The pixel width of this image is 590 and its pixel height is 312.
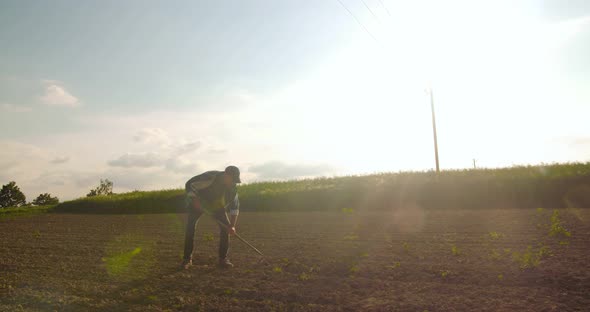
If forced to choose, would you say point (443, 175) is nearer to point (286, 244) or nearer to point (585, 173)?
point (585, 173)

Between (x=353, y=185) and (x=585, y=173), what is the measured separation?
1121 centimetres

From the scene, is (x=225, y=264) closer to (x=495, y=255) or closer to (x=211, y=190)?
(x=211, y=190)

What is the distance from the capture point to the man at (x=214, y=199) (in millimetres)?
7977

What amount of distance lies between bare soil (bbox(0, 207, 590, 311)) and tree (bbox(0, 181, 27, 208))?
70351 mm

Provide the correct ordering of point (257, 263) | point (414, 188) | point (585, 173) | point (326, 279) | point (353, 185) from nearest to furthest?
point (326, 279)
point (257, 263)
point (585, 173)
point (414, 188)
point (353, 185)

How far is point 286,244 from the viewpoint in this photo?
36.1ft

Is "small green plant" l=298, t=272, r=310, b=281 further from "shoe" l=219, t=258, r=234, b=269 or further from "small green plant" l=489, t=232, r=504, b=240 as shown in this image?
"small green plant" l=489, t=232, r=504, b=240

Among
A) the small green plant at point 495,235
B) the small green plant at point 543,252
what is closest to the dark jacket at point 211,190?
the small green plant at point 543,252

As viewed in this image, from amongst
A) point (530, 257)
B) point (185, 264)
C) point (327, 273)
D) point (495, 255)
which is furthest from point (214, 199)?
point (530, 257)

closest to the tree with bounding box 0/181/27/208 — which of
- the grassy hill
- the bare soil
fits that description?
the grassy hill

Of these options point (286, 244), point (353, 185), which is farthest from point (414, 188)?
point (286, 244)

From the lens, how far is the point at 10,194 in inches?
2800

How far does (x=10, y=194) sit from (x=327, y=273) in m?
80.0

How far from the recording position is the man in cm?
798
